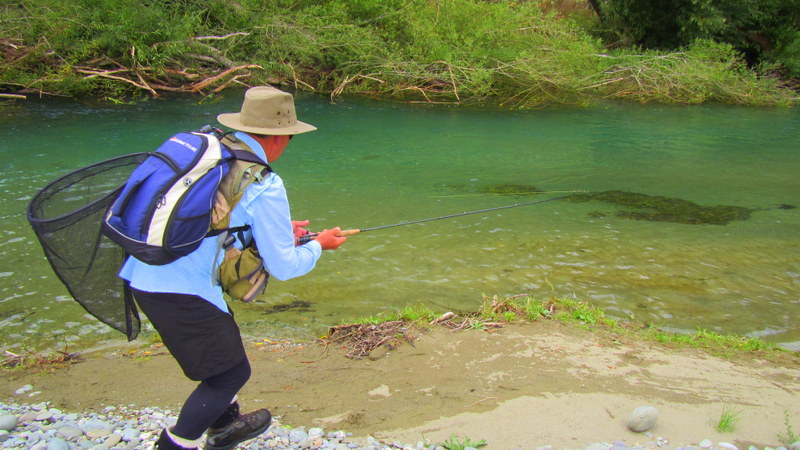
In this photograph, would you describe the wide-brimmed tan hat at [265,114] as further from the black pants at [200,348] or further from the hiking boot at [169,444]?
the hiking boot at [169,444]

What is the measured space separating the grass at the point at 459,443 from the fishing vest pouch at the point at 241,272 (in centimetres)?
116

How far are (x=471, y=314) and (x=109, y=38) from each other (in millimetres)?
10851

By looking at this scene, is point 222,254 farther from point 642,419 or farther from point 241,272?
point 642,419

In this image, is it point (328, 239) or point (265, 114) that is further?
point (328, 239)

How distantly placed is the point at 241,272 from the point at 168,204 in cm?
42

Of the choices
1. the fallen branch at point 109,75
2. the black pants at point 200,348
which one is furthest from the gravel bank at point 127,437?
the fallen branch at point 109,75

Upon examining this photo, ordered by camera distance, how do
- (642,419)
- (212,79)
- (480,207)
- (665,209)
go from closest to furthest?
(642,419) < (480,207) < (665,209) < (212,79)

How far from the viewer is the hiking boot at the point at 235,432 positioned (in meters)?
2.81

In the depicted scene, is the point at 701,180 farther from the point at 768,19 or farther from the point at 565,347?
the point at 768,19

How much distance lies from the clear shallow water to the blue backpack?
2.54m

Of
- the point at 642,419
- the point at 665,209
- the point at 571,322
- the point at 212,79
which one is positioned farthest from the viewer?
the point at 212,79

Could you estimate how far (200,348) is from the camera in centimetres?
252

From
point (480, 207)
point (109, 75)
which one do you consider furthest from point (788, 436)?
point (109, 75)

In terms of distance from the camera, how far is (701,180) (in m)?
9.77
